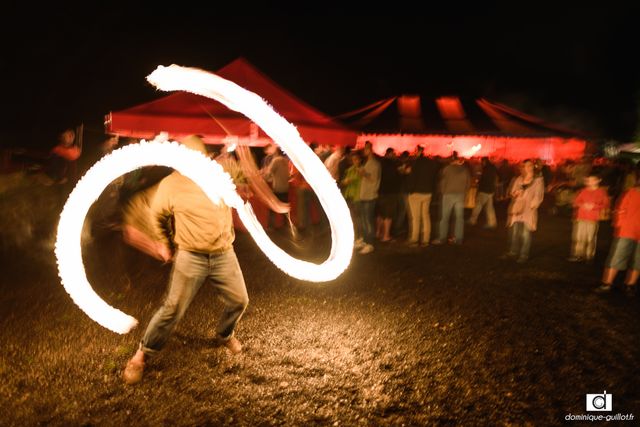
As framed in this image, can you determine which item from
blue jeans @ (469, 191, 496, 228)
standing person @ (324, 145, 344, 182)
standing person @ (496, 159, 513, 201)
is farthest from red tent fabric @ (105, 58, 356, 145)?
standing person @ (496, 159, 513, 201)

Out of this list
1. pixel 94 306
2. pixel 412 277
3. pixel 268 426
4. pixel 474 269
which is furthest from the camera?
pixel 474 269

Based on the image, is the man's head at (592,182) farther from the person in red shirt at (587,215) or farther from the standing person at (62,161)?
the standing person at (62,161)

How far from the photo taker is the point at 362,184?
9.39m

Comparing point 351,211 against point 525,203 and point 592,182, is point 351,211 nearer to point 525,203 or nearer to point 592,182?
point 525,203

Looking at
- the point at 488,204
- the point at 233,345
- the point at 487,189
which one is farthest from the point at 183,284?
the point at 488,204

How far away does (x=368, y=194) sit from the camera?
943 centimetres

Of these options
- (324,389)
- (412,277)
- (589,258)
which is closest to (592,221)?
(589,258)

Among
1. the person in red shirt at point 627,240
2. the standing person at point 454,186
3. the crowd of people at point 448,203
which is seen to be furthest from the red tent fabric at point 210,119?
the person in red shirt at point 627,240

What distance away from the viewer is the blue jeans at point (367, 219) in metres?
9.54

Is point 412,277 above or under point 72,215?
under

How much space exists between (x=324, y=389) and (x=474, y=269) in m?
4.96

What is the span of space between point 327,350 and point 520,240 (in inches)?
219

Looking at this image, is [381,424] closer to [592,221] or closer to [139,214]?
[139,214]
